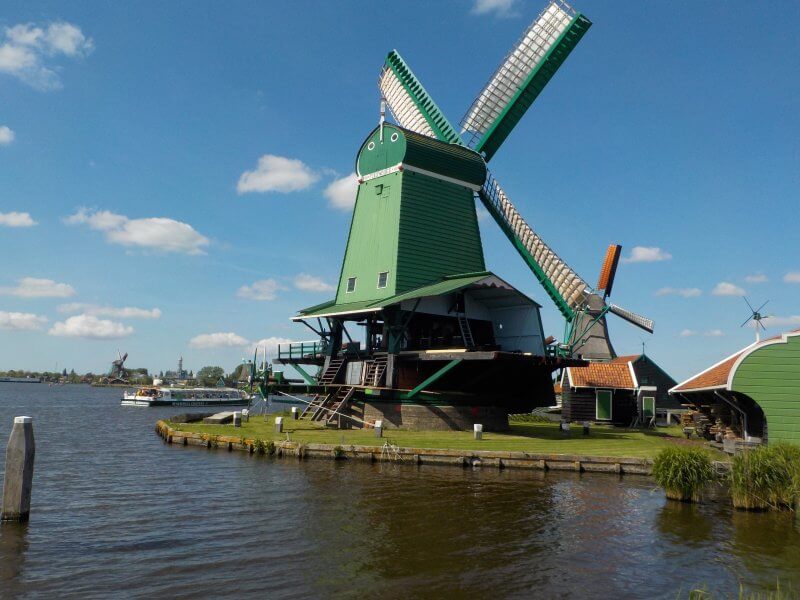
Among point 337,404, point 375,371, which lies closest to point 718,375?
point 375,371

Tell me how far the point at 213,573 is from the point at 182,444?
19244 mm

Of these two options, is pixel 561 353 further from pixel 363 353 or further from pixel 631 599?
pixel 631 599

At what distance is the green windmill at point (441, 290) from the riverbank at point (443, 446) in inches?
86.2

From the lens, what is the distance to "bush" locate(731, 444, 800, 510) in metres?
15.7

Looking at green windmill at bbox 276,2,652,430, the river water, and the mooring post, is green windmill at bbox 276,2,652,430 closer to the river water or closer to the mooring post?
the river water

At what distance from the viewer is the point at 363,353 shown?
3456cm

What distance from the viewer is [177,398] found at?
8956 centimetres

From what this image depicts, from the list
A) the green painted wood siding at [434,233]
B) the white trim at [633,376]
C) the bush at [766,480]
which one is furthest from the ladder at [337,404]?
the white trim at [633,376]

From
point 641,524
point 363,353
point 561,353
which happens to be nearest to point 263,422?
point 363,353

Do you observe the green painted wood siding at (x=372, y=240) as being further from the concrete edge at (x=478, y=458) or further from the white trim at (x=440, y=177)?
the concrete edge at (x=478, y=458)

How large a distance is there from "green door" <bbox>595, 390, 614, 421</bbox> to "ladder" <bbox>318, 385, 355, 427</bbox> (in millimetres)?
20008

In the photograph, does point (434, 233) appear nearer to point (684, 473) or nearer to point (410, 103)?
point (410, 103)

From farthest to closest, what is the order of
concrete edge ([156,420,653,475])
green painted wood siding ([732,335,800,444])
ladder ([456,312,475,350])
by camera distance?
ladder ([456,312,475,350])
concrete edge ([156,420,653,475])
green painted wood siding ([732,335,800,444])

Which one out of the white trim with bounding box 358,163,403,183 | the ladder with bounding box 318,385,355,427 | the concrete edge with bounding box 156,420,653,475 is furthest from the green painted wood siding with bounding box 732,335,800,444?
the white trim with bounding box 358,163,403,183
